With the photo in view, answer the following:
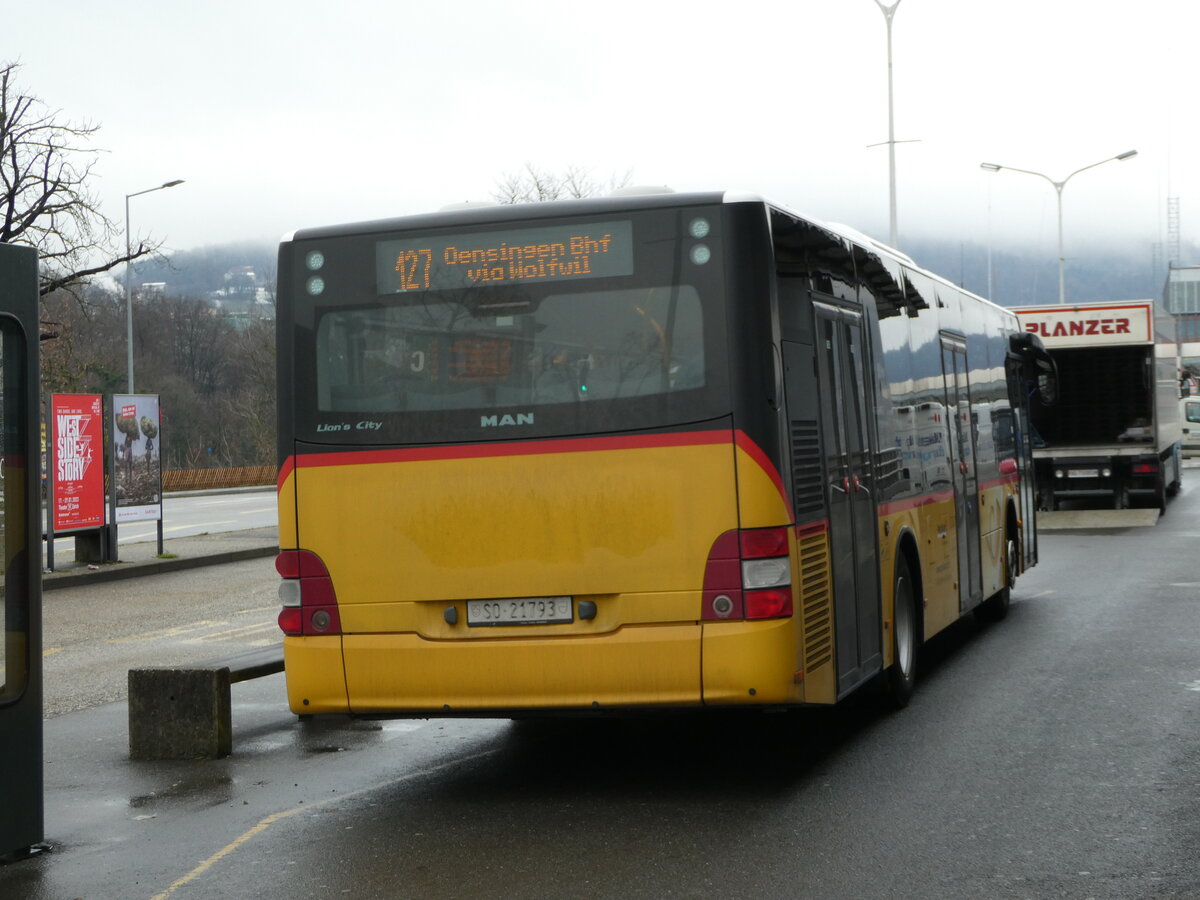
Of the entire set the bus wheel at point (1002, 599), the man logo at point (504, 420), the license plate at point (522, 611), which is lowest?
the bus wheel at point (1002, 599)

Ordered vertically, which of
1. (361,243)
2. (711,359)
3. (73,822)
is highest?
(361,243)

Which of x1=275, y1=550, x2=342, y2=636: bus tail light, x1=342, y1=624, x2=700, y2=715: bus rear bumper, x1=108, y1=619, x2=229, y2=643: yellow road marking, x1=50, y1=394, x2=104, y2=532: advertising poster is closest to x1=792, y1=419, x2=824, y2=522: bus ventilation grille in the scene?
x1=342, y1=624, x2=700, y2=715: bus rear bumper

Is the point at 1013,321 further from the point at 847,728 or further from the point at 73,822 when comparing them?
the point at 73,822

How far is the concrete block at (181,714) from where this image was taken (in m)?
9.20

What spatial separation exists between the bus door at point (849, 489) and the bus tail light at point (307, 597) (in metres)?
2.43

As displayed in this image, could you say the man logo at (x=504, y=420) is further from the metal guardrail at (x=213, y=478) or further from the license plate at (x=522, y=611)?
the metal guardrail at (x=213, y=478)

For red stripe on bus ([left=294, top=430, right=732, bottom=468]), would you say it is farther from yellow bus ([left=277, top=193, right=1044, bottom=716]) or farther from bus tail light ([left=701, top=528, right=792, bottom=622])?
bus tail light ([left=701, top=528, right=792, bottom=622])

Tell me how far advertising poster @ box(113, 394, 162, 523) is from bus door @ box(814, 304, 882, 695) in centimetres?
1517

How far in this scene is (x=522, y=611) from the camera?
24.7 ft

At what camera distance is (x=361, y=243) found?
25.8ft

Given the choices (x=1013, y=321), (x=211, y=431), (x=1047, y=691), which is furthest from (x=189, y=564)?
(x=211, y=431)

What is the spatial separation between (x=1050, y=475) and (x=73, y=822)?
22337 millimetres

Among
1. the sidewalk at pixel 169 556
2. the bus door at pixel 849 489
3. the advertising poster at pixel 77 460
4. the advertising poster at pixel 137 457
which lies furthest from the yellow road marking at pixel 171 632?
the bus door at pixel 849 489

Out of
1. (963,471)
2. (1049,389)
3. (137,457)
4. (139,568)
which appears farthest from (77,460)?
(963,471)
